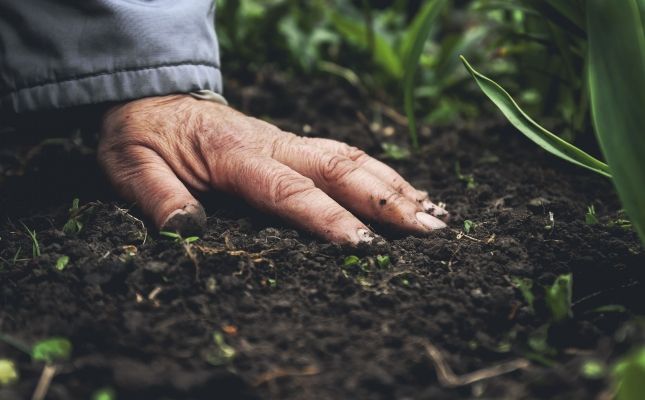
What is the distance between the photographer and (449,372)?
3.06 feet

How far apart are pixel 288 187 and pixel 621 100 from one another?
2.19 ft

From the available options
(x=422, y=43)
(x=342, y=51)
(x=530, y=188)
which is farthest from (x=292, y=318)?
(x=342, y=51)

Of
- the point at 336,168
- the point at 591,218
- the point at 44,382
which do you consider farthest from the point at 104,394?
the point at 591,218

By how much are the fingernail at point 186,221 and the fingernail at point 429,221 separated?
0.47 meters

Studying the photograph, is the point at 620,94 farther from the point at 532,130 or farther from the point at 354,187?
the point at 354,187

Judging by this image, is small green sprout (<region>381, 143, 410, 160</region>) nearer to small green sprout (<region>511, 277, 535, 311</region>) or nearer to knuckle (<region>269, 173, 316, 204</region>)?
knuckle (<region>269, 173, 316, 204</region>)

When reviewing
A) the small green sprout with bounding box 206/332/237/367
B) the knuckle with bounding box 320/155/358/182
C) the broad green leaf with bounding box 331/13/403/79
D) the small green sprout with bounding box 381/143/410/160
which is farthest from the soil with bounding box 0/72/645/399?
the broad green leaf with bounding box 331/13/403/79

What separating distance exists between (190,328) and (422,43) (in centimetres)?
106

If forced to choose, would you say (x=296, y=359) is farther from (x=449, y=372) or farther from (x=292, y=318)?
(x=449, y=372)

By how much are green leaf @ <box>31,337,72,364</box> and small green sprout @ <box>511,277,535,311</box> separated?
0.76 meters

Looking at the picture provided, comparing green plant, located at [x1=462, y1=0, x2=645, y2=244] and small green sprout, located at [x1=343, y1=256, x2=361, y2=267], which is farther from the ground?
green plant, located at [x1=462, y1=0, x2=645, y2=244]

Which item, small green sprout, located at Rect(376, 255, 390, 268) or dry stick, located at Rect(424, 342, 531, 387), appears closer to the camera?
dry stick, located at Rect(424, 342, 531, 387)

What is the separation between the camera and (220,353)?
3.16ft

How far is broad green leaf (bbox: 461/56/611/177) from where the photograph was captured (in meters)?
1.20
